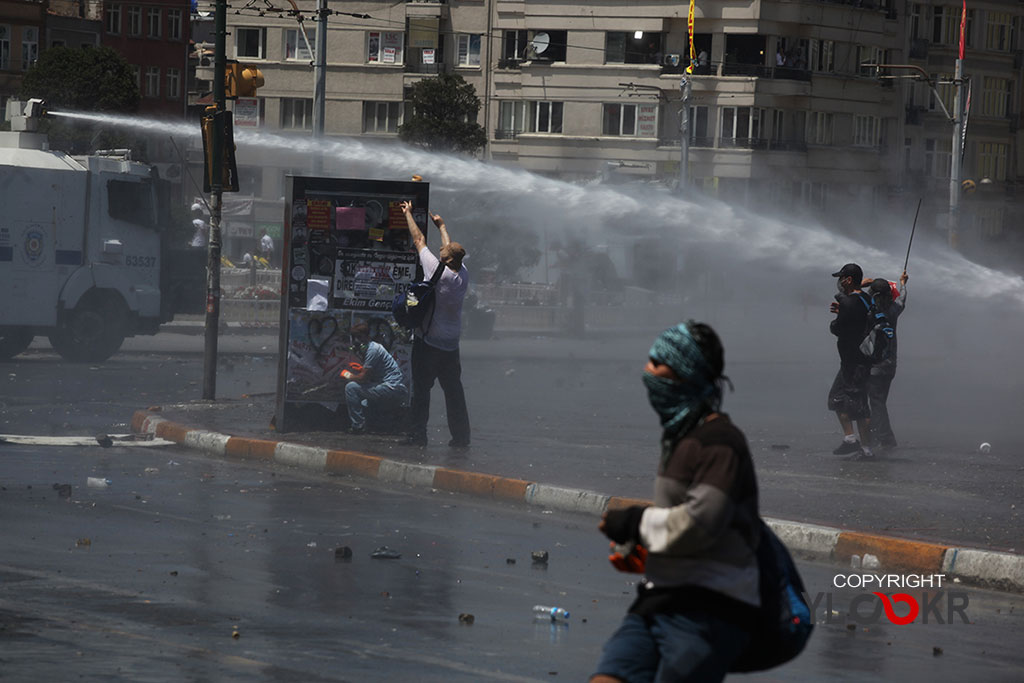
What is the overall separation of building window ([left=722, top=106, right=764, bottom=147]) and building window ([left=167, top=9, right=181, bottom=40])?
90.7 ft

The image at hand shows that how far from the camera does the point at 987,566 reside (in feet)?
28.8

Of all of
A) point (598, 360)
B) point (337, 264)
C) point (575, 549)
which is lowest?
point (598, 360)

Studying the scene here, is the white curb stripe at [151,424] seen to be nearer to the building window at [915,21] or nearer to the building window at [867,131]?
the building window at [867,131]

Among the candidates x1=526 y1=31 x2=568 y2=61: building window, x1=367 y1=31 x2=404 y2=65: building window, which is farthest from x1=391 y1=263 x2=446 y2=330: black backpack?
x1=367 y1=31 x2=404 y2=65: building window

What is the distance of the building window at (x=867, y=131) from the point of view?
63.3 m

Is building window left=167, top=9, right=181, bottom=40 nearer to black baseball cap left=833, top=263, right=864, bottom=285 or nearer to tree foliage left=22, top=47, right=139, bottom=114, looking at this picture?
tree foliage left=22, top=47, right=139, bottom=114

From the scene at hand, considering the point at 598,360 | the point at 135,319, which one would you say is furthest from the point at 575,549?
the point at 598,360

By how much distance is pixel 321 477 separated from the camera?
12.1 meters

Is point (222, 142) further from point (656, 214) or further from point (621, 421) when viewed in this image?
point (656, 214)

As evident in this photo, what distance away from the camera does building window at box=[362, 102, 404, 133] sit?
64562 mm

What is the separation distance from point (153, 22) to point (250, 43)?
27.9 ft

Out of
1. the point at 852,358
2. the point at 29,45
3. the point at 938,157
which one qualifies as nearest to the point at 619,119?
the point at 938,157

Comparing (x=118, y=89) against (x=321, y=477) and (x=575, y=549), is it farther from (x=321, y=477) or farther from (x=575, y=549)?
(x=575, y=549)

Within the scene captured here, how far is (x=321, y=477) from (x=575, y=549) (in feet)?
11.4
